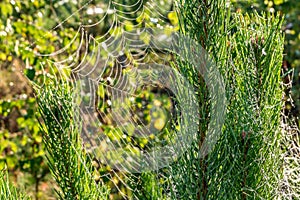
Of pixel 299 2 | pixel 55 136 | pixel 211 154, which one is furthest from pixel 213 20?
pixel 299 2

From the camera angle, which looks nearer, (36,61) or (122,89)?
(122,89)

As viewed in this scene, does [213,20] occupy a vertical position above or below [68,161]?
above

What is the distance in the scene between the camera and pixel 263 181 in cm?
65

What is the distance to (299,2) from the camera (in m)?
2.58

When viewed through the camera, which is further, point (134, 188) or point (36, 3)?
point (36, 3)

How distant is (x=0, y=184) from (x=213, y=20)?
0.28m

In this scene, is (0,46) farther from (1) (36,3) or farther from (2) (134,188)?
(2) (134,188)

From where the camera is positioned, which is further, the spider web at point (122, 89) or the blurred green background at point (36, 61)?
the blurred green background at point (36, 61)

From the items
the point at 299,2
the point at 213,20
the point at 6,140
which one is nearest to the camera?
the point at 213,20

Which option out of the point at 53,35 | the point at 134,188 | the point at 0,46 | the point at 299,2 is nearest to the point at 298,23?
the point at 299,2

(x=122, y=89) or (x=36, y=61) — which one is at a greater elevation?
(x=36, y=61)

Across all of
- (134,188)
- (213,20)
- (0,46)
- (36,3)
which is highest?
(36,3)

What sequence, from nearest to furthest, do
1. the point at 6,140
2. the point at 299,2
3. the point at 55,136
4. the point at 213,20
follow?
1. the point at 213,20
2. the point at 55,136
3. the point at 6,140
4. the point at 299,2

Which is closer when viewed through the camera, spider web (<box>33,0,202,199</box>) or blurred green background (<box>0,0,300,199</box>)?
spider web (<box>33,0,202,199</box>)
